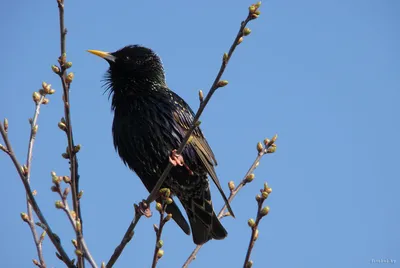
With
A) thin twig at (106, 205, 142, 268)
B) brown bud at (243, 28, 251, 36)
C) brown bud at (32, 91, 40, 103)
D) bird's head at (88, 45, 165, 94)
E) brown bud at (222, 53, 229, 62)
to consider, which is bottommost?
thin twig at (106, 205, 142, 268)

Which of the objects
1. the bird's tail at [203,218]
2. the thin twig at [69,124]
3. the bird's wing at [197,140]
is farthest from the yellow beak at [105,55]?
the thin twig at [69,124]

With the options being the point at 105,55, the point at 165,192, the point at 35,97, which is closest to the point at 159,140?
the point at 105,55

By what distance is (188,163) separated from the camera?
13.7 feet

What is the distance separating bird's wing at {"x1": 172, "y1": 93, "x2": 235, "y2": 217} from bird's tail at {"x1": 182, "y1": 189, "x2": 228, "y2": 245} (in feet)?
0.97

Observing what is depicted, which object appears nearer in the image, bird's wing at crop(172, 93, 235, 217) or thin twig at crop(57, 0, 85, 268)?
thin twig at crop(57, 0, 85, 268)

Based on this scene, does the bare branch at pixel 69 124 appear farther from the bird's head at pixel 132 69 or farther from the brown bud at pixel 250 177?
the bird's head at pixel 132 69

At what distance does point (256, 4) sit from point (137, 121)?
1941 mm

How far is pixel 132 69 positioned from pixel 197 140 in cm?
82

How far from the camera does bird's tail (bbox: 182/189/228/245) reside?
420 centimetres

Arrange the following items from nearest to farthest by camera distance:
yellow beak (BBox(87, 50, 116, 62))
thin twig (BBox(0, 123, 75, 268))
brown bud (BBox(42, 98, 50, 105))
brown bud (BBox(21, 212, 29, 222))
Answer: thin twig (BBox(0, 123, 75, 268)), brown bud (BBox(21, 212, 29, 222)), brown bud (BBox(42, 98, 50, 105)), yellow beak (BBox(87, 50, 116, 62))

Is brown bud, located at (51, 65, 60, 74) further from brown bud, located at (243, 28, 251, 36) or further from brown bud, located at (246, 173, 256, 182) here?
brown bud, located at (246, 173, 256, 182)

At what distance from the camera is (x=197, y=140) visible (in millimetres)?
4305

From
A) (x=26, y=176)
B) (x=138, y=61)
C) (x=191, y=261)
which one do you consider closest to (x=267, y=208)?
(x=191, y=261)

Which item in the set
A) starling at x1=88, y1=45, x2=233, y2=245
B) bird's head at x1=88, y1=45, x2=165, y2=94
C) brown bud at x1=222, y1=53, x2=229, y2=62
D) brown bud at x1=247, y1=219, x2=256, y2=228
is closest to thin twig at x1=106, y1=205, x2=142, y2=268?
brown bud at x1=247, y1=219, x2=256, y2=228
